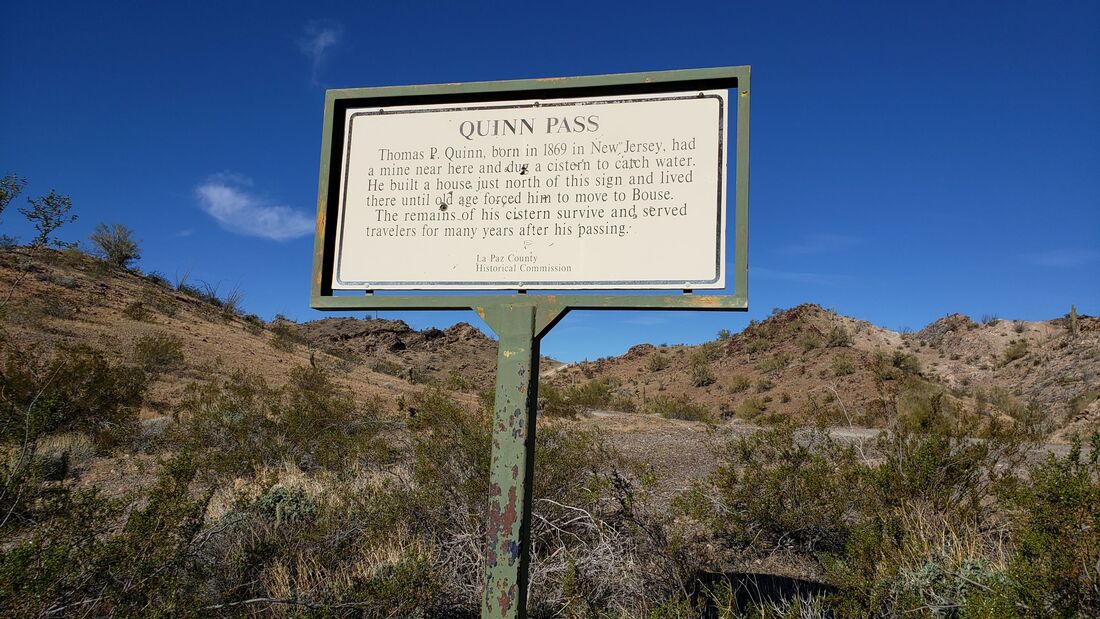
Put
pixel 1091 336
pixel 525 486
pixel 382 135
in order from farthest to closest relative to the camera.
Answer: pixel 1091 336, pixel 382 135, pixel 525 486

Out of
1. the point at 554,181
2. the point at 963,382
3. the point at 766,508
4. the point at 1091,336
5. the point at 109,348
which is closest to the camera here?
the point at 554,181

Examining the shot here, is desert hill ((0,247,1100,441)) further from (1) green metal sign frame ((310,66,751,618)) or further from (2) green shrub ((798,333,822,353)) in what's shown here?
(1) green metal sign frame ((310,66,751,618))

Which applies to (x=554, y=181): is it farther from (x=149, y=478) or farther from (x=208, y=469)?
(x=149, y=478)

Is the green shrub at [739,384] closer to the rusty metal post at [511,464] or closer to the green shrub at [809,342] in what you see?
the green shrub at [809,342]

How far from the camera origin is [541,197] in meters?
2.97

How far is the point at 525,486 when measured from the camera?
273 cm

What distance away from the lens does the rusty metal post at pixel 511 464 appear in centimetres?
265

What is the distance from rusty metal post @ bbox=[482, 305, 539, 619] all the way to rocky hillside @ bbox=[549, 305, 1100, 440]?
52.8 feet

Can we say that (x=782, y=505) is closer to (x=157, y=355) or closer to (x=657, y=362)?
(x=157, y=355)

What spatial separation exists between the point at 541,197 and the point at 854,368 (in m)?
29.2

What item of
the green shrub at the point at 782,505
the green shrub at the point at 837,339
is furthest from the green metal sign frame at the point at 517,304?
the green shrub at the point at 837,339

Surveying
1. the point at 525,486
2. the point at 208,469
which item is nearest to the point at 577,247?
the point at 525,486

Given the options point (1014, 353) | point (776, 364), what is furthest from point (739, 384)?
point (1014, 353)

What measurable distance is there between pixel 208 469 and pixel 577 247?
5754 mm
